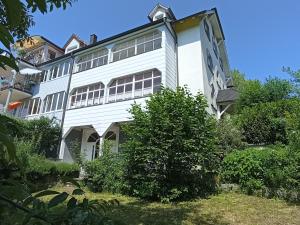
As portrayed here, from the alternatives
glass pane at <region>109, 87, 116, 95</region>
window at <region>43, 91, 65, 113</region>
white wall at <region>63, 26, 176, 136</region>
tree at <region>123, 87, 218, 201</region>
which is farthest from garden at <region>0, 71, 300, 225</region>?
window at <region>43, 91, 65, 113</region>

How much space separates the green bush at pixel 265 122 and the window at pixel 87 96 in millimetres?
11247

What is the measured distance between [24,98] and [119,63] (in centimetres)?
1363

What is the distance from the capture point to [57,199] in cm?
105

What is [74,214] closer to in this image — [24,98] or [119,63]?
[119,63]

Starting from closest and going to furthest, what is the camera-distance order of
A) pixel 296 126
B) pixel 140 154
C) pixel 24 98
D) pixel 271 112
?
pixel 296 126, pixel 140 154, pixel 271 112, pixel 24 98

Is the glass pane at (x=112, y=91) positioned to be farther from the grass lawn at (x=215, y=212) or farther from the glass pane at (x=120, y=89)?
the grass lawn at (x=215, y=212)

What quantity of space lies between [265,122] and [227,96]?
23.9 feet

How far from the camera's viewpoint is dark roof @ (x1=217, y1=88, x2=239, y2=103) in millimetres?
23750

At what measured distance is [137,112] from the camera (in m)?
12.8

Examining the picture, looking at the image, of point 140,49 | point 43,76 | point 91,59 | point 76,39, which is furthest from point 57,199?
point 76,39

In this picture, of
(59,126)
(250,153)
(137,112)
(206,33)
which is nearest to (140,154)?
(137,112)

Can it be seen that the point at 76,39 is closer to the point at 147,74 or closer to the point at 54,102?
the point at 54,102

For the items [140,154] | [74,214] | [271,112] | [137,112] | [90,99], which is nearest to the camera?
[74,214]

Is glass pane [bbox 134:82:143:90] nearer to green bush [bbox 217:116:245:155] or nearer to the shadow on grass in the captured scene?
green bush [bbox 217:116:245:155]
